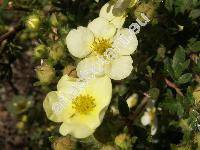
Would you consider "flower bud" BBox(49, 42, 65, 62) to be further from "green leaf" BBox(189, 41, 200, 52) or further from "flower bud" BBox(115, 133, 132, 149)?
"green leaf" BBox(189, 41, 200, 52)

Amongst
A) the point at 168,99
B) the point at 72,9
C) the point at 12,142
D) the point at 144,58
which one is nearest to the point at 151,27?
the point at 144,58

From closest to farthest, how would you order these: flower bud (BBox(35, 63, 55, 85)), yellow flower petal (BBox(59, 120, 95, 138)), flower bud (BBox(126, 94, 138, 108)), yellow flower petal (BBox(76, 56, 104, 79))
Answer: yellow flower petal (BBox(59, 120, 95, 138)) < yellow flower petal (BBox(76, 56, 104, 79)) < flower bud (BBox(35, 63, 55, 85)) < flower bud (BBox(126, 94, 138, 108))

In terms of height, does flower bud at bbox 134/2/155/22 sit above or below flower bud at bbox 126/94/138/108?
above

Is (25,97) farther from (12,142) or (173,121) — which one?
(173,121)

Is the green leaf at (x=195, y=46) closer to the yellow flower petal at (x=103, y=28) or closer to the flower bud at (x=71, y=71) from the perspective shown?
the yellow flower petal at (x=103, y=28)

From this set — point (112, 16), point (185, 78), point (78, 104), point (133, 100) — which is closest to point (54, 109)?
point (78, 104)

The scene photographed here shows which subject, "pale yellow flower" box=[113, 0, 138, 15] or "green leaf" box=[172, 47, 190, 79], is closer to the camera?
"pale yellow flower" box=[113, 0, 138, 15]

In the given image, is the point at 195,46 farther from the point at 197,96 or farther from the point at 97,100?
the point at 97,100

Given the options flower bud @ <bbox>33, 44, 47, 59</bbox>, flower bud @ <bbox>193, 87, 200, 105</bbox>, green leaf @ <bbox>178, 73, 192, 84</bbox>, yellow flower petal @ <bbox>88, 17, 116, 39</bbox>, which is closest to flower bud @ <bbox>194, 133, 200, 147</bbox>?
flower bud @ <bbox>193, 87, 200, 105</bbox>
